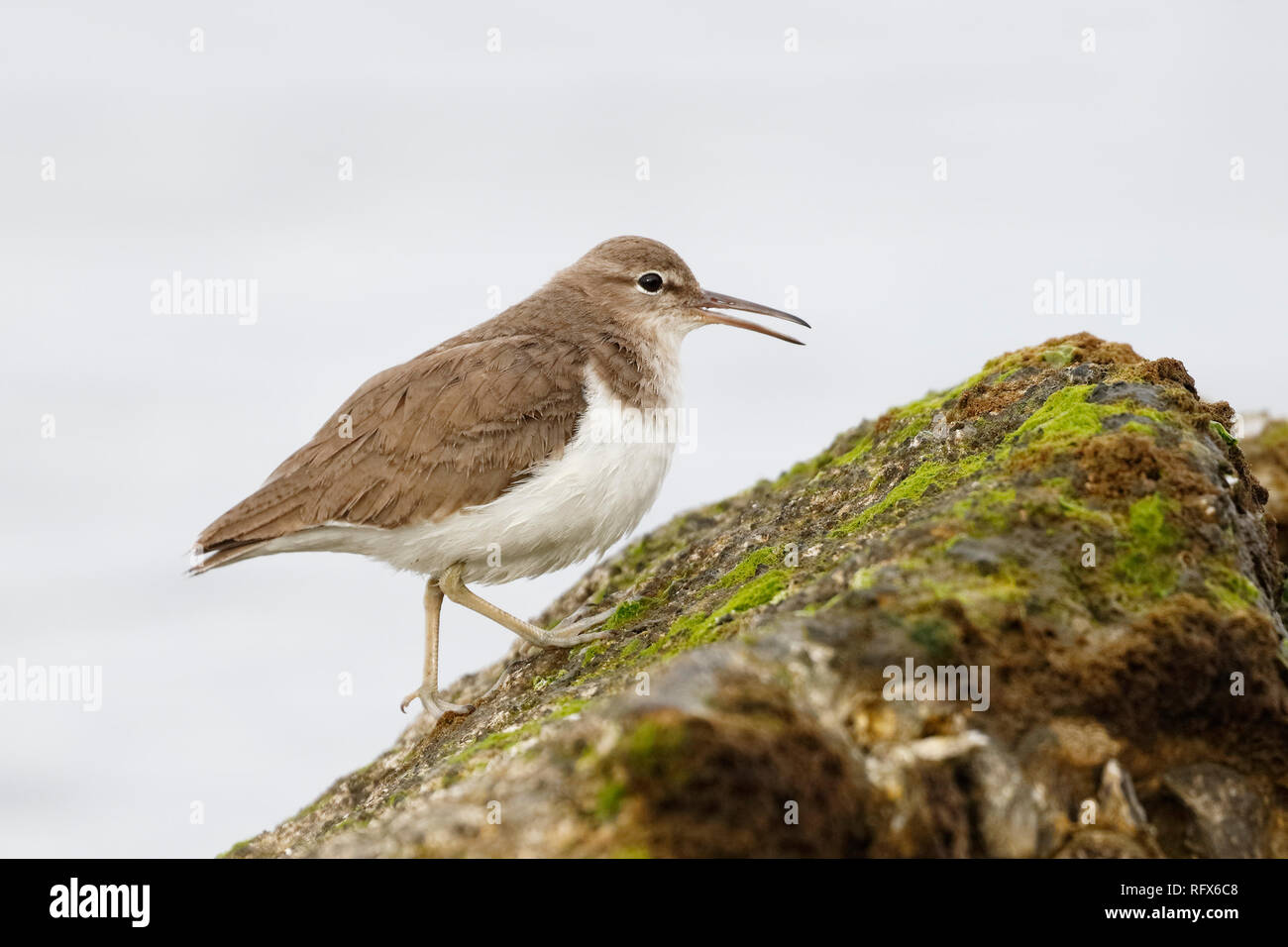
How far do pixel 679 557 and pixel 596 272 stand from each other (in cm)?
318

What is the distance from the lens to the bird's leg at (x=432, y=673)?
11023 millimetres

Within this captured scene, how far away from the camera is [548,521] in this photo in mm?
10680

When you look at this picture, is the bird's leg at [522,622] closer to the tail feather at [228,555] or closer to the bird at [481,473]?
the bird at [481,473]

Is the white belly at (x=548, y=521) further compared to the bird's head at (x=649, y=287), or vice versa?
the bird's head at (x=649, y=287)

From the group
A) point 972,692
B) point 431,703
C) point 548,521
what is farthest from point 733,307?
point 972,692

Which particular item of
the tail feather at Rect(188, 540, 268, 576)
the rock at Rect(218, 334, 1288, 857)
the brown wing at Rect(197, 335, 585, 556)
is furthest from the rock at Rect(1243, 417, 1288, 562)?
the tail feather at Rect(188, 540, 268, 576)

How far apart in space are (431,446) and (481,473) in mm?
501

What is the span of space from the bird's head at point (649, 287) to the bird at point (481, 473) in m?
0.71

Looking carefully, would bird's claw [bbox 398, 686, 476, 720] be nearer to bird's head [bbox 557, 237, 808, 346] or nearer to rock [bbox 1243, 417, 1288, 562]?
bird's head [bbox 557, 237, 808, 346]

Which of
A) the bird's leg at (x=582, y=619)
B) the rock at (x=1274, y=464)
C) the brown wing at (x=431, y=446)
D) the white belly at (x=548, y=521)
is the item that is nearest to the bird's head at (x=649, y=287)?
the brown wing at (x=431, y=446)

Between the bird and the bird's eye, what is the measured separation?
0.92 metres

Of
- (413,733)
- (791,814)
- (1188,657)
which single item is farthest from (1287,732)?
(413,733)

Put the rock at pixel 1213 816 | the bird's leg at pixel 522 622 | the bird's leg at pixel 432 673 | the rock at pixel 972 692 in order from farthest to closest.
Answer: the bird's leg at pixel 432 673
the bird's leg at pixel 522 622
the rock at pixel 1213 816
the rock at pixel 972 692

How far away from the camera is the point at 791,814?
511cm
